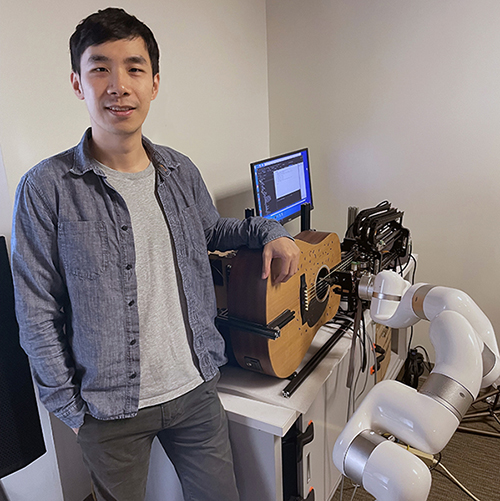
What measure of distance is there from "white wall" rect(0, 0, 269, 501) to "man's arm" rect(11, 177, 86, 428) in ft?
1.42

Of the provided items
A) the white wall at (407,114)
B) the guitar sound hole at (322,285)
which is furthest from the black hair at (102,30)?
the white wall at (407,114)

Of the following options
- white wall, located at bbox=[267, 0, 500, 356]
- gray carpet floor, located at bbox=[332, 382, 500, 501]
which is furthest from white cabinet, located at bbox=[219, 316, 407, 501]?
white wall, located at bbox=[267, 0, 500, 356]

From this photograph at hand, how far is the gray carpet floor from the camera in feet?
5.85

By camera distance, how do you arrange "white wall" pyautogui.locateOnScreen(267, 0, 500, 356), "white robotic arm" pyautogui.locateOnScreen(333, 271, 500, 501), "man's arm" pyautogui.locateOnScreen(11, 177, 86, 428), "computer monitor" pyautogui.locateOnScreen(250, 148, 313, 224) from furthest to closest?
"white wall" pyautogui.locateOnScreen(267, 0, 500, 356) → "computer monitor" pyautogui.locateOnScreen(250, 148, 313, 224) → "man's arm" pyautogui.locateOnScreen(11, 177, 86, 428) → "white robotic arm" pyautogui.locateOnScreen(333, 271, 500, 501)

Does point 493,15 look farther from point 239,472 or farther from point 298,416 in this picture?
point 239,472

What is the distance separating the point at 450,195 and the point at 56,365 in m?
2.19

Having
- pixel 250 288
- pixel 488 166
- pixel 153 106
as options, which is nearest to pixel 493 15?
pixel 488 166

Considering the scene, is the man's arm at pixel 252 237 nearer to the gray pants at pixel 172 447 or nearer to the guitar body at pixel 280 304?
the guitar body at pixel 280 304

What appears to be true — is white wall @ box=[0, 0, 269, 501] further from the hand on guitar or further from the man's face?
the hand on guitar

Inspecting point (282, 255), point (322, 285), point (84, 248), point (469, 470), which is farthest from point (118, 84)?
point (469, 470)

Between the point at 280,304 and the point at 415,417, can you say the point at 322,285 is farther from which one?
the point at 415,417

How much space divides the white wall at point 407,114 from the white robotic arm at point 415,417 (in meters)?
1.98

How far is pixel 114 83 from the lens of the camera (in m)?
0.97

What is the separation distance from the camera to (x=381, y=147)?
8.29 ft
